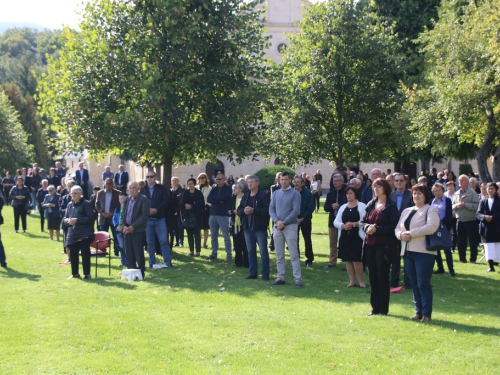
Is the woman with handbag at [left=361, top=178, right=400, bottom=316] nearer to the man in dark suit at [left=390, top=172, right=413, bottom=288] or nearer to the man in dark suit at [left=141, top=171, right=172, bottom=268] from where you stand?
the man in dark suit at [left=390, top=172, right=413, bottom=288]

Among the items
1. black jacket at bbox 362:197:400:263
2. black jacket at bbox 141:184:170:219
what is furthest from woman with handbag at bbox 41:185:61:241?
black jacket at bbox 362:197:400:263

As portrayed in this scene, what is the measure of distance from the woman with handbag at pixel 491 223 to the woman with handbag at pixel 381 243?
212 inches

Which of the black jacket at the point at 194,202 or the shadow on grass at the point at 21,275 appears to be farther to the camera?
the black jacket at the point at 194,202

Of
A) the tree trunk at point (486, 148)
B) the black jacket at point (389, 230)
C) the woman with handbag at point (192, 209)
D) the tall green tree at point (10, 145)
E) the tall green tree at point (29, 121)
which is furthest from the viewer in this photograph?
the tall green tree at point (29, 121)

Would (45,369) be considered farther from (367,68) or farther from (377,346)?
(367,68)

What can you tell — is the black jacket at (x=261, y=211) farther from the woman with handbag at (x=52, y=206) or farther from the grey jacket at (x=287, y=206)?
the woman with handbag at (x=52, y=206)

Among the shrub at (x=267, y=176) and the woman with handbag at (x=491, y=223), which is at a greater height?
the shrub at (x=267, y=176)

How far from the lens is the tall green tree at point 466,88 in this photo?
64.2ft

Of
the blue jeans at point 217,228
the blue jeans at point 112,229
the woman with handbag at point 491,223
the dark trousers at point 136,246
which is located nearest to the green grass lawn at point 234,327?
the dark trousers at point 136,246

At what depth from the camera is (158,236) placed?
15.1 metres

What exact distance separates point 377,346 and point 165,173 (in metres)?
12.1

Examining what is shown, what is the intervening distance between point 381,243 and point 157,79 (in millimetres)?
8934

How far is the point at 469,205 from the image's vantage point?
50.1ft

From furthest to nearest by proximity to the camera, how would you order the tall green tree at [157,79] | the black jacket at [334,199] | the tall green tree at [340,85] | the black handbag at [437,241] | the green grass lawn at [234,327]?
the tall green tree at [340,85]
the tall green tree at [157,79]
the black jacket at [334,199]
the black handbag at [437,241]
the green grass lawn at [234,327]
